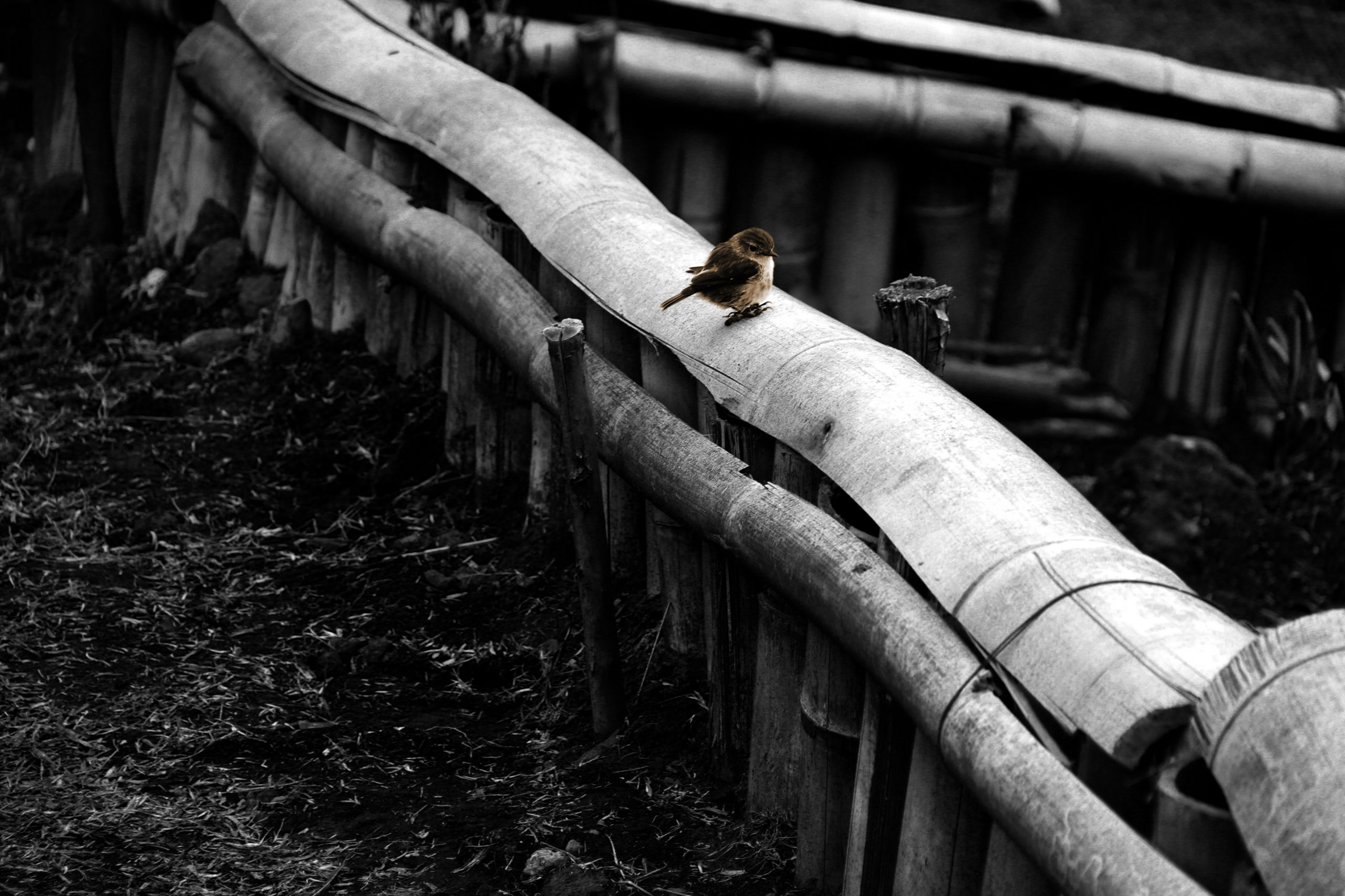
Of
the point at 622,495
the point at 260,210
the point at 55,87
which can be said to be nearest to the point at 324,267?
the point at 260,210

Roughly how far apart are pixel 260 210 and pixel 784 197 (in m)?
2.10

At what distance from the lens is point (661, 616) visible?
341 cm

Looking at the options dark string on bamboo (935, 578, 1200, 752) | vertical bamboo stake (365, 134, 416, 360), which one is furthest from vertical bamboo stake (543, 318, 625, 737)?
vertical bamboo stake (365, 134, 416, 360)

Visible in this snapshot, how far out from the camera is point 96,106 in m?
5.68

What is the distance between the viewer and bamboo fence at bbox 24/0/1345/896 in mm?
2018

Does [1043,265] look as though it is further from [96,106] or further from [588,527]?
[588,527]

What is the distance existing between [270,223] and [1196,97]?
371 cm

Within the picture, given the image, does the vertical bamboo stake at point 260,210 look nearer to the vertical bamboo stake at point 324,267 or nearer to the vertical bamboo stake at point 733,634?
the vertical bamboo stake at point 324,267

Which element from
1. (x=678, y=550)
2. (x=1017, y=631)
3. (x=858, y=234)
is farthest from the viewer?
(x=858, y=234)

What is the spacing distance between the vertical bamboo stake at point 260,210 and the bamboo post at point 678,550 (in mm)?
A: 2364

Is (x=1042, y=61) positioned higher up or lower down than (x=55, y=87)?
higher up

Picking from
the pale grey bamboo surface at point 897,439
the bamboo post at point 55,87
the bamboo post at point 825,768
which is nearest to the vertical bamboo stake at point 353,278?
the pale grey bamboo surface at point 897,439

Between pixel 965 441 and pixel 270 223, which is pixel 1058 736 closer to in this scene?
pixel 965 441

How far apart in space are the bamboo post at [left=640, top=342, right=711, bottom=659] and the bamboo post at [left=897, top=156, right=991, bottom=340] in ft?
10.7
